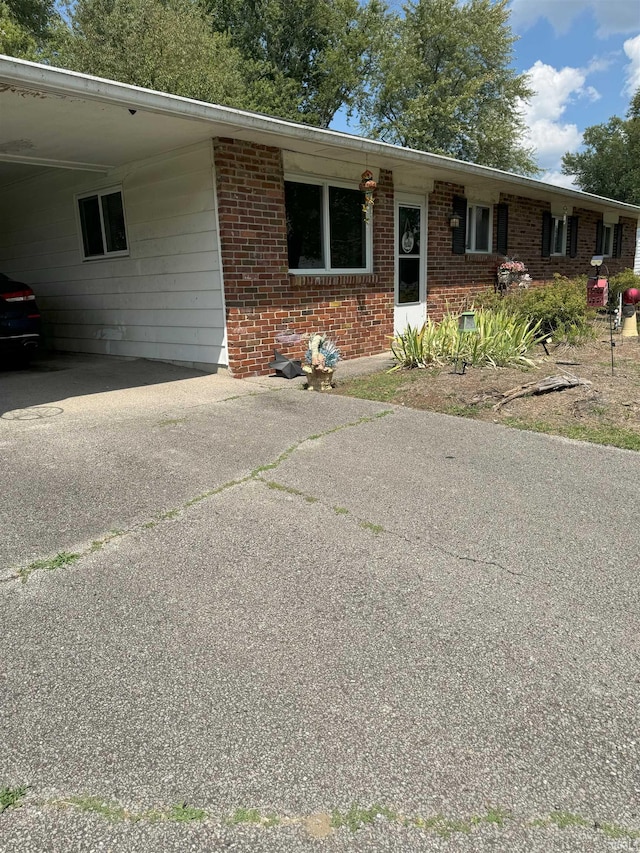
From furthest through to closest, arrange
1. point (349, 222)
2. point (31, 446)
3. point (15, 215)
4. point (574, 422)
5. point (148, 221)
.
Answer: point (15, 215)
point (349, 222)
point (148, 221)
point (574, 422)
point (31, 446)

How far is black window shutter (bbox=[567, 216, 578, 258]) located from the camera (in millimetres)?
A: 15734

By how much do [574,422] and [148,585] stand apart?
4.28 metres

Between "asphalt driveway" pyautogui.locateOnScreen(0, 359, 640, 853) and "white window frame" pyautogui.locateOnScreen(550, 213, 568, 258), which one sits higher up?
"white window frame" pyautogui.locateOnScreen(550, 213, 568, 258)

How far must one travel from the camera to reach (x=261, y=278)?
7.81 meters

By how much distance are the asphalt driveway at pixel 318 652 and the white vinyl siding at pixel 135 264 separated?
12.2 feet

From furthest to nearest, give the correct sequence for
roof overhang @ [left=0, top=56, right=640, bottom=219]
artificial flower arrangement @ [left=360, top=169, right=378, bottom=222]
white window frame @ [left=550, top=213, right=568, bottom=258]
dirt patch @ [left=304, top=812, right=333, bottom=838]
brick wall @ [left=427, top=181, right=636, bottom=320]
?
white window frame @ [left=550, top=213, right=568, bottom=258]
brick wall @ [left=427, top=181, right=636, bottom=320]
artificial flower arrangement @ [left=360, top=169, right=378, bottom=222]
roof overhang @ [left=0, top=56, right=640, bottom=219]
dirt patch @ [left=304, top=812, right=333, bottom=838]

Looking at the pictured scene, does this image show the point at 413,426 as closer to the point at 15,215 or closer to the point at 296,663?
the point at 296,663

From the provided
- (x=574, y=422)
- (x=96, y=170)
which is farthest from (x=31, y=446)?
(x=96, y=170)

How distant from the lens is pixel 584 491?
13.2 ft

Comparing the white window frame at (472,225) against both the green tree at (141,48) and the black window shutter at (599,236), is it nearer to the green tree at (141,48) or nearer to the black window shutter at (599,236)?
the black window shutter at (599,236)

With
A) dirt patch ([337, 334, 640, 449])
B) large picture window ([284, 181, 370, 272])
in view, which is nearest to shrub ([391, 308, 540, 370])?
dirt patch ([337, 334, 640, 449])

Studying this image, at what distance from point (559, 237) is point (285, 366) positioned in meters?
10.9

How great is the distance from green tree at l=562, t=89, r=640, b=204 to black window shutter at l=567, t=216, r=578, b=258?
24554 mm

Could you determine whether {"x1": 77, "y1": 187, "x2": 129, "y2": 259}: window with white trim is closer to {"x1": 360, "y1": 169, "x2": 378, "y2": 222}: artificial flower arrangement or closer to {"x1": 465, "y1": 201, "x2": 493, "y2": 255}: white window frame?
{"x1": 360, "y1": 169, "x2": 378, "y2": 222}: artificial flower arrangement
